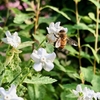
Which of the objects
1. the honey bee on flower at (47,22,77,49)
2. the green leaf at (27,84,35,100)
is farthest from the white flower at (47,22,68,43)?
the green leaf at (27,84,35,100)

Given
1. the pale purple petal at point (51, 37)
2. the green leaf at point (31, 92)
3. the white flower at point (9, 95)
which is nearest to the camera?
the white flower at point (9, 95)

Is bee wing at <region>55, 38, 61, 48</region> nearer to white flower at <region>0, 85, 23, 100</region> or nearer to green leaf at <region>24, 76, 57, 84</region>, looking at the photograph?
green leaf at <region>24, 76, 57, 84</region>

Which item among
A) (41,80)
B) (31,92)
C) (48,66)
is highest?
(48,66)

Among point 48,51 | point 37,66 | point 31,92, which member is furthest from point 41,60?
point 31,92

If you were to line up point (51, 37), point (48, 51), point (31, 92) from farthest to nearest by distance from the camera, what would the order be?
point (31, 92) < point (48, 51) < point (51, 37)

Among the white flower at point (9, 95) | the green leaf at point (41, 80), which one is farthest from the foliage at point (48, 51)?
the white flower at point (9, 95)

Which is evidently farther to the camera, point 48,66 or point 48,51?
point 48,51

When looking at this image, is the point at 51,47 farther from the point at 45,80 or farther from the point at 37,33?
the point at 37,33

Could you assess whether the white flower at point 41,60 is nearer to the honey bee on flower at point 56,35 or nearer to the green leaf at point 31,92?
the honey bee on flower at point 56,35

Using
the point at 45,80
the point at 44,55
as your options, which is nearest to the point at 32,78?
the point at 45,80

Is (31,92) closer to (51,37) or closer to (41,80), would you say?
(41,80)
